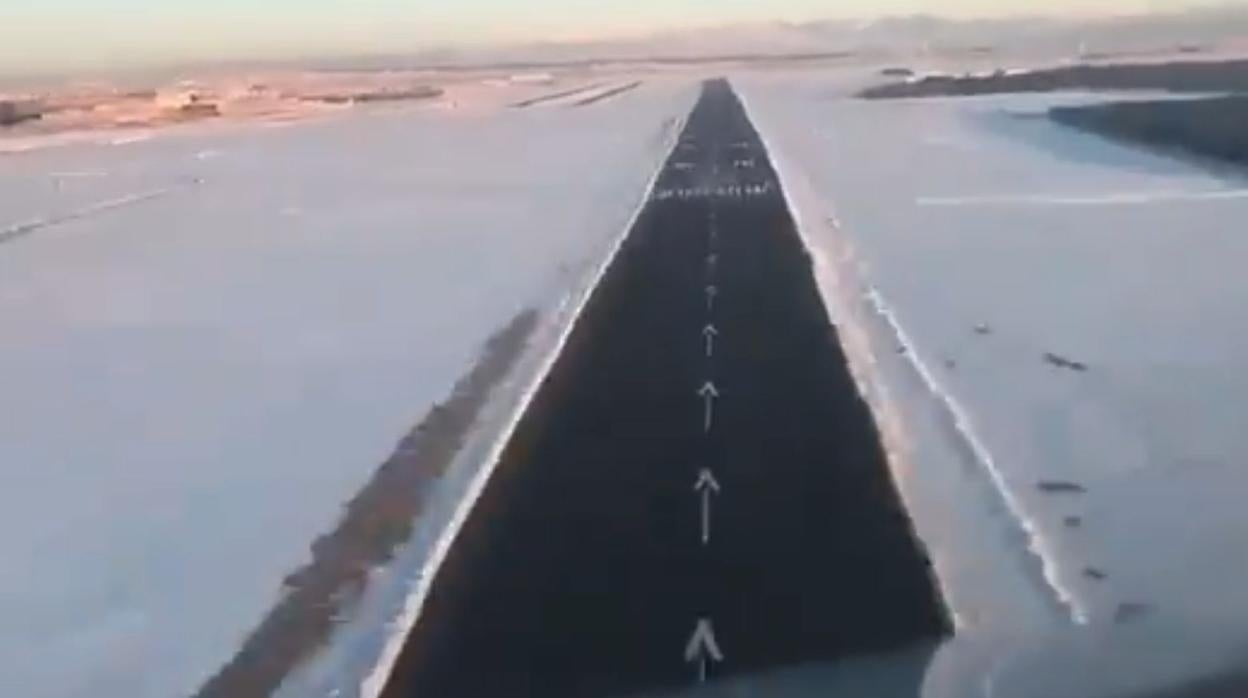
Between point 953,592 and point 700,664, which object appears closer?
point 700,664

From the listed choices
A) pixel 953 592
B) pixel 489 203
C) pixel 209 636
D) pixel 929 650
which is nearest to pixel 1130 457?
pixel 953 592

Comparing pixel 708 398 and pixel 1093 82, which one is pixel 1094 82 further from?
pixel 708 398

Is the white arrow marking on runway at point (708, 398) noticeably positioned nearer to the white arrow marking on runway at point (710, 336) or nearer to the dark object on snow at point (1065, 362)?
the white arrow marking on runway at point (710, 336)

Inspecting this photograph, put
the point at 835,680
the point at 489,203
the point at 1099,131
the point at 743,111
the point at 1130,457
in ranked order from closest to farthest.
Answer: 1. the point at 835,680
2. the point at 1130,457
3. the point at 489,203
4. the point at 1099,131
5. the point at 743,111

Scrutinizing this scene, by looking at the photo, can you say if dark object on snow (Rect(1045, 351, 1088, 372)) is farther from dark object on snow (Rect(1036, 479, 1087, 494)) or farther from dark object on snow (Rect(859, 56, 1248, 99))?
dark object on snow (Rect(859, 56, 1248, 99))

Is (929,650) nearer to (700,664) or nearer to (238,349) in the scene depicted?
(700,664)

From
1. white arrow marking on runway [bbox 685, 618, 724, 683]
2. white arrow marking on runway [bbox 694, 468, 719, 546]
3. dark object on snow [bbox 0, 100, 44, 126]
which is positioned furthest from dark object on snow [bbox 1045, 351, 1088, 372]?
dark object on snow [bbox 0, 100, 44, 126]
